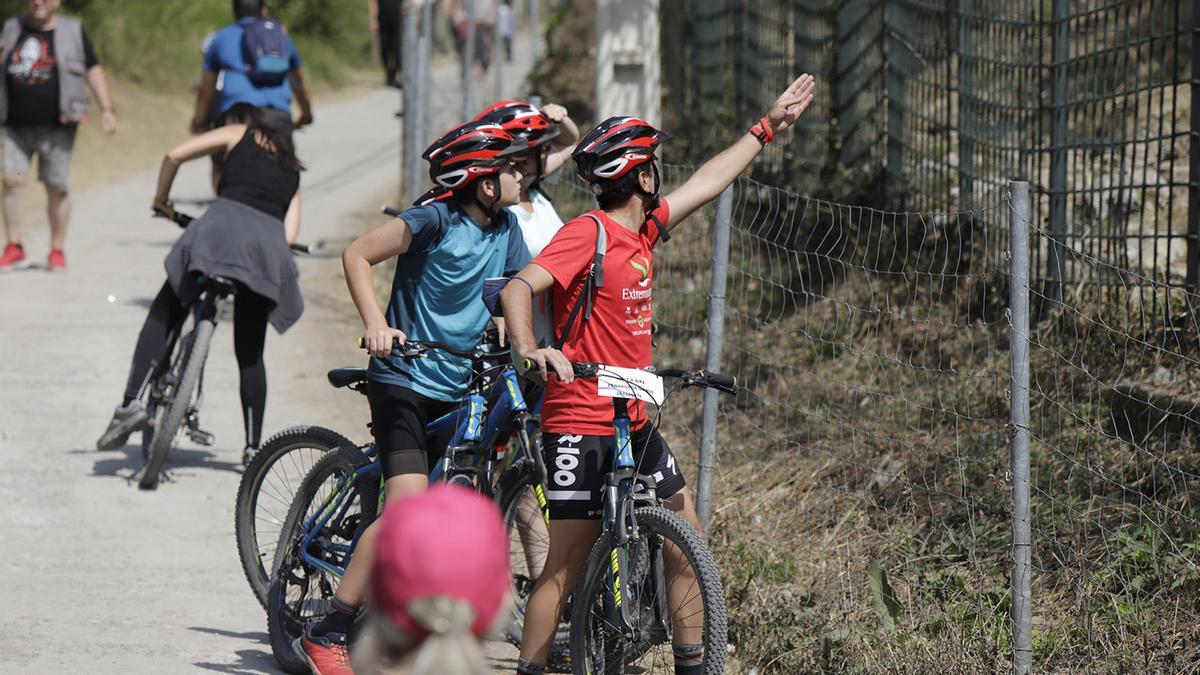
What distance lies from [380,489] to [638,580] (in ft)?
3.20

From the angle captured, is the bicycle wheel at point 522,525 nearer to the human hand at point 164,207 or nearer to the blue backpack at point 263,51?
the human hand at point 164,207

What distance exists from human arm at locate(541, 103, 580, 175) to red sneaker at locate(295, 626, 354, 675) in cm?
196

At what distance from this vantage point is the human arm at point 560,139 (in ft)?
20.0

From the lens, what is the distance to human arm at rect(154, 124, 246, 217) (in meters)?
7.38

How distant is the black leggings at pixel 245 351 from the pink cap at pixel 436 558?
5268 mm

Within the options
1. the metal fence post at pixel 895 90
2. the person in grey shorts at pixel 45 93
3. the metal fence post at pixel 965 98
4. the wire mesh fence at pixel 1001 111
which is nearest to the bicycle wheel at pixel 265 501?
the wire mesh fence at pixel 1001 111

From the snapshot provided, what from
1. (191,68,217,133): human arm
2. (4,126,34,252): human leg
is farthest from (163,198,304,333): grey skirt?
(4,126,34,252): human leg

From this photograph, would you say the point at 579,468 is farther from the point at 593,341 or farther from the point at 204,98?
the point at 204,98

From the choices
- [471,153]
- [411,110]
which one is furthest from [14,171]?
[471,153]

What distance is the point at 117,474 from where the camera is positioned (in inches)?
A: 306

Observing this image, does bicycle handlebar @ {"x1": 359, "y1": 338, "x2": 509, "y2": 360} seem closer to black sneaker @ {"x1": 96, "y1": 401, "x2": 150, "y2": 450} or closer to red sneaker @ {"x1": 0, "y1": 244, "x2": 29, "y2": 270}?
black sneaker @ {"x1": 96, "y1": 401, "x2": 150, "y2": 450}

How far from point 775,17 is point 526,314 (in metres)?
7.84

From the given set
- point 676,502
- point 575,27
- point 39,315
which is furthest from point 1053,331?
point 575,27

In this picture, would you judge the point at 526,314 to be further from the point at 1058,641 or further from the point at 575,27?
the point at 575,27
